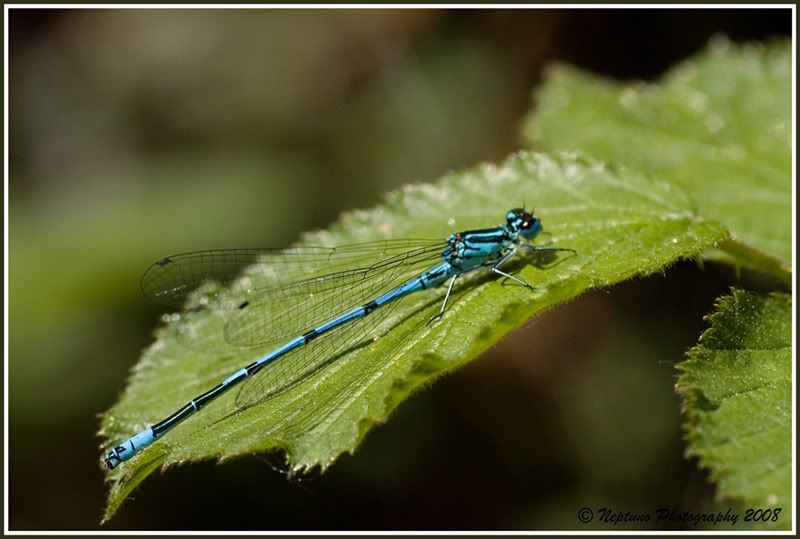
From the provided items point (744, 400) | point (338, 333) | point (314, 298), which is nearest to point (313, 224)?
point (314, 298)

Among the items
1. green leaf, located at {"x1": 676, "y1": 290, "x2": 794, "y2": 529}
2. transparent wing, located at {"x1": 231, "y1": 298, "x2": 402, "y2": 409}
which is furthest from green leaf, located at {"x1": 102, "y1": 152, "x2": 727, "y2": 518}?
green leaf, located at {"x1": 676, "y1": 290, "x2": 794, "y2": 529}

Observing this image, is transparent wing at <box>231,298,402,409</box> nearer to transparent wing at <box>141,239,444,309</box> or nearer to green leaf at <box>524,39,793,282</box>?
transparent wing at <box>141,239,444,309</box>

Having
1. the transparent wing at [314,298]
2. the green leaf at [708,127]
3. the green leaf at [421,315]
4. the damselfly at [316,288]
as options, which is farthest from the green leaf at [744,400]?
the transparent wing at [314,298]

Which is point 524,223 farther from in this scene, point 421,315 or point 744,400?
point 744,400

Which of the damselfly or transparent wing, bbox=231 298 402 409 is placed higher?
the damselfly

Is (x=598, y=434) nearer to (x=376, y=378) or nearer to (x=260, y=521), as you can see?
(x=260, y=521)

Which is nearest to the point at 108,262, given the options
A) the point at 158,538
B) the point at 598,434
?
the point at 158,538
